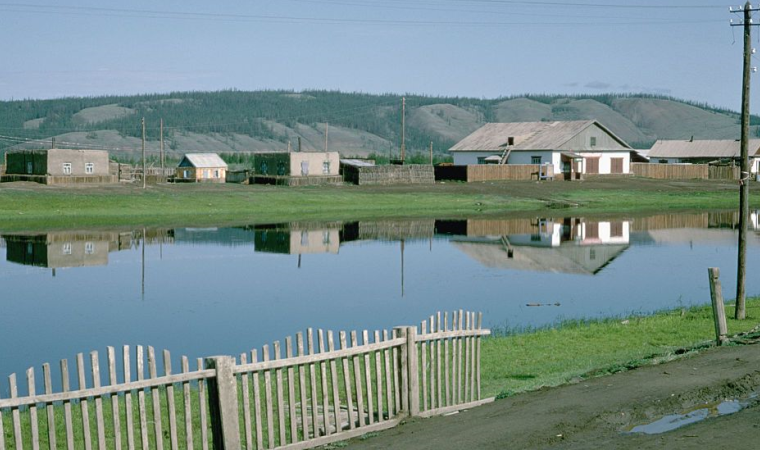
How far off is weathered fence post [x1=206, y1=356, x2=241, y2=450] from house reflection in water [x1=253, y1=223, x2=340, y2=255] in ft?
99.9

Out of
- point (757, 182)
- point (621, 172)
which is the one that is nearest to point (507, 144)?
point (621, 172)

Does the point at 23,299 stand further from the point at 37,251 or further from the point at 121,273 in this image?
the point at 37,251

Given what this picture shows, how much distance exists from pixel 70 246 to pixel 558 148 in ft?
194

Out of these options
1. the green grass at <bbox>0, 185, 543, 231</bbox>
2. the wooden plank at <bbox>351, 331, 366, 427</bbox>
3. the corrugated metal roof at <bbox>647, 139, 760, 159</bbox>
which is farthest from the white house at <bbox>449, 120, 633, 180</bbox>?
the wooden plank at <bbox>351, 331, 366, 427</bbox>

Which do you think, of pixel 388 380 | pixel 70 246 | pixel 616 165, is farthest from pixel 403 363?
pixel 616 165

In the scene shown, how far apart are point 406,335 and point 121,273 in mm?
23633

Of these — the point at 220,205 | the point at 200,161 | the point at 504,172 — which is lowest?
the point at 220,205

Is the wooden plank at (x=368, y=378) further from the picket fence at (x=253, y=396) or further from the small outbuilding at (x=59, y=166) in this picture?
the small outbuilding at (x=59, y=166)

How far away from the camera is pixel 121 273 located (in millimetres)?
33531

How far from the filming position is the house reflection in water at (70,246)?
36688 millimetres

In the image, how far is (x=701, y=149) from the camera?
119438 mm

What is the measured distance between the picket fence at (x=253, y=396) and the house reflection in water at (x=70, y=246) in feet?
76.2

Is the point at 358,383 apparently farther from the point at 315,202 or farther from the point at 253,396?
the point at 315,202

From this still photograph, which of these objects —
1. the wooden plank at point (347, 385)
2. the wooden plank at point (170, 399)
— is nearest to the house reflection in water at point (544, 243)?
the wooden plank at point (347, 385)
